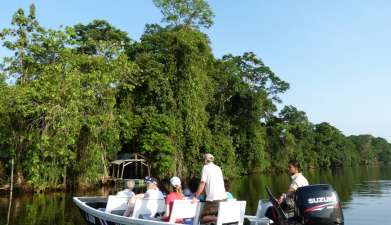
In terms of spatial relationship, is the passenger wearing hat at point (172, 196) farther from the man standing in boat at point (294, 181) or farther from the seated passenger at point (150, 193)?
the man standing in boat at point (294, 181)

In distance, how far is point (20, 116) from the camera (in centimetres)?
2703

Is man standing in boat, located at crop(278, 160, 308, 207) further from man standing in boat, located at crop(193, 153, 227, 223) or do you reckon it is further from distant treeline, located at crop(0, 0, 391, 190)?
distant treeline, located at crop(0, 0, 391, 190)

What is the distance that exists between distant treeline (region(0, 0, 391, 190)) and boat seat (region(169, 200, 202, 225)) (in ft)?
60.0

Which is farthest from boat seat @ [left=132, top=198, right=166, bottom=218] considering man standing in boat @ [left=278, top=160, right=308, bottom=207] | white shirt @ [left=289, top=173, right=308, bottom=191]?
white shirt @ [left=289, top=173, right=308, bottom=191]

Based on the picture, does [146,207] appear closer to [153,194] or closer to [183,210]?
[153,194]

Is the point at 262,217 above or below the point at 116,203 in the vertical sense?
below

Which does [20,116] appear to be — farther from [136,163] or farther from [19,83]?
[136,163]

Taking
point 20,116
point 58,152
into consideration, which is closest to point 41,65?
point 20,116

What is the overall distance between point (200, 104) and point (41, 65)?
1624 centimetres

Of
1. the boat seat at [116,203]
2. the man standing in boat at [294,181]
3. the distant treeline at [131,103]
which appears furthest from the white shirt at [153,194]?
the distant treeline at [131,103]

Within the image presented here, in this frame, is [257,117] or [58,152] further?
[257,117]

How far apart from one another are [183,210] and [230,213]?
1049mm

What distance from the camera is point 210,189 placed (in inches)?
363

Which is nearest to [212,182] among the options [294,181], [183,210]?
[183,210]
